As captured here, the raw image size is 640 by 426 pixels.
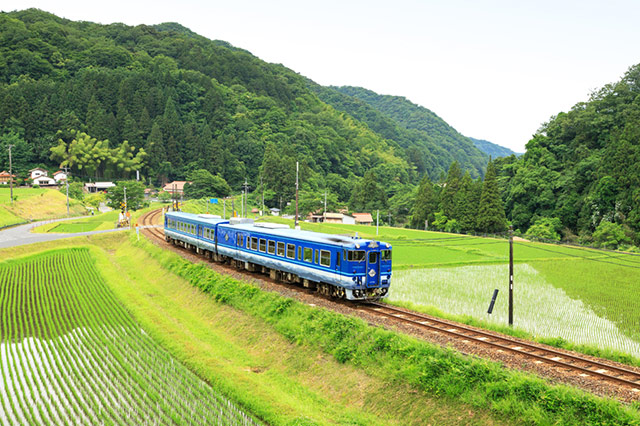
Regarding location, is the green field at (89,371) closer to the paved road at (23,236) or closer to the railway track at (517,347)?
the railway track at (517,347)

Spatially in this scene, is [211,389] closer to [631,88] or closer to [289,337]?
[289,337]

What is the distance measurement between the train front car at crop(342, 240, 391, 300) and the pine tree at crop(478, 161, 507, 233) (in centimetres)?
3917

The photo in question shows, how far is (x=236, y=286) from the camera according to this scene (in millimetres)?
21625

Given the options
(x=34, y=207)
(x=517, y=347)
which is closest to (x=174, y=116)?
(x=34, y=207)

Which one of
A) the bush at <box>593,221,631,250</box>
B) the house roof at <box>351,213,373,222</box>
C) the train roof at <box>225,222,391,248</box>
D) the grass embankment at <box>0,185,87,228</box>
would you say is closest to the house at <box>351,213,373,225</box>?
the house roof at <box>351,213,373,222</box>

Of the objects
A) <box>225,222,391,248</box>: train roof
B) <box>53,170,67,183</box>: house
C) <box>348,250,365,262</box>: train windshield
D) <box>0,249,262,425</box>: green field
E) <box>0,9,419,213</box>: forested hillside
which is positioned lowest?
<box>0,249,262,425</box>: green field

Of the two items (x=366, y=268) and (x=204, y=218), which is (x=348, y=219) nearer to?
(x=204, y=218)

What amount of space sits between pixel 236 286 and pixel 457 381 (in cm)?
1251

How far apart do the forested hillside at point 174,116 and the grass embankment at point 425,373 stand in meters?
66.7

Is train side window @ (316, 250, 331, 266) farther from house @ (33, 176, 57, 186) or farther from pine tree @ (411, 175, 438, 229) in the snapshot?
house @ (33, 176, 57, 186)

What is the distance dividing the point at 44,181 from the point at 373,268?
8822 centimetres

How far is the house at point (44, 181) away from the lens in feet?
286

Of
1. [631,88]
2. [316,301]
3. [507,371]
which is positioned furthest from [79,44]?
[507,371]

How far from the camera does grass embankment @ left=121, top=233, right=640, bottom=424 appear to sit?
9508 mm
